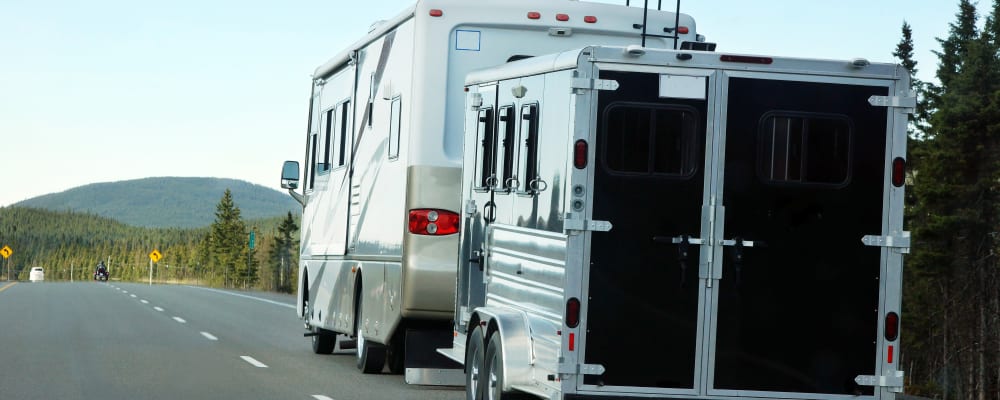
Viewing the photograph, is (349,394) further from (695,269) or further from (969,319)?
(969,319)

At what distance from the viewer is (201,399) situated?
12320mm

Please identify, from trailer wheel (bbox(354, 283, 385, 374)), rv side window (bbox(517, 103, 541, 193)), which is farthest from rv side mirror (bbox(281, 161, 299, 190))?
rv side window (bbox(517, 103, 541, 193))

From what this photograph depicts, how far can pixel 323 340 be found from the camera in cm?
1803

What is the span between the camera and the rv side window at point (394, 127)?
42.7 ft

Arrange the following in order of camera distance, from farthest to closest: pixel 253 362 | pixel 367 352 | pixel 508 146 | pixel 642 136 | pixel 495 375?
pixel 253 362
pixel 367 352
pixel 508 146
pixel 495 375
pixel 642 136

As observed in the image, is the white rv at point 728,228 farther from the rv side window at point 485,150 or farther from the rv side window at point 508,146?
the rv side window at point 485,150

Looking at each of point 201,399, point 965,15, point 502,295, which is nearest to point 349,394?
point 201,399

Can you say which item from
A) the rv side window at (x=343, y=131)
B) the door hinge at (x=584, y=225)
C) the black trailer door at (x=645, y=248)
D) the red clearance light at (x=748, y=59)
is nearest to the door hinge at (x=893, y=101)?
the red clearance light at (x=748, y=59)

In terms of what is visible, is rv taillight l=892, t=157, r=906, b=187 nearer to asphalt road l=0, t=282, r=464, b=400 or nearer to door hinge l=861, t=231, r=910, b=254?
door hinge l=861, t=231, r=910, b=254

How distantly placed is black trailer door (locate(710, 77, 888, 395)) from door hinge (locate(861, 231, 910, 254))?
5 centimetres

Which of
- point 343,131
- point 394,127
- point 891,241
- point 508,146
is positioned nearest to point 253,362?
point 343,131

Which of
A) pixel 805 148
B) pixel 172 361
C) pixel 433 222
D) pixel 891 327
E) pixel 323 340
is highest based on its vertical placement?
pixel 805 148

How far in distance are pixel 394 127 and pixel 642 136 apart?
500 centimetres

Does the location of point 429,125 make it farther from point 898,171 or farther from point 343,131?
point 898,171
